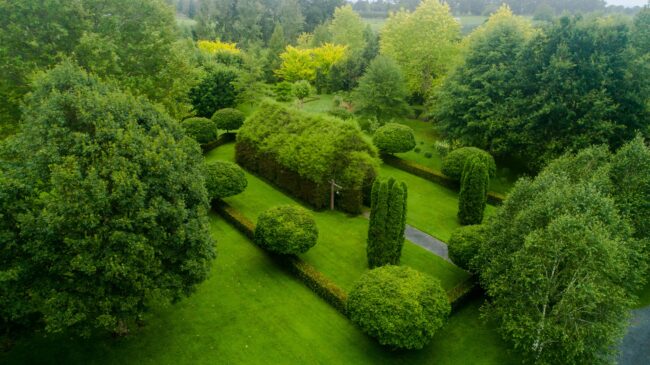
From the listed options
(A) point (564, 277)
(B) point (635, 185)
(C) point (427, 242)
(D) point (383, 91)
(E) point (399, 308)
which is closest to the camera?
(A) point (564, 277)

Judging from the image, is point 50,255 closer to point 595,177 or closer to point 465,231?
point 465,231

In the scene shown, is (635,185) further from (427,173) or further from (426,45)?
(426,45)

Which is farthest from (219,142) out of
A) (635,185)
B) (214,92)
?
(635,185)

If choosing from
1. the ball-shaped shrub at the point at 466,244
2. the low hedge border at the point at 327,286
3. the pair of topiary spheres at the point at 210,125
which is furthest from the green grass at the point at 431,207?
the pair of topiary spheres at the point at 210,125

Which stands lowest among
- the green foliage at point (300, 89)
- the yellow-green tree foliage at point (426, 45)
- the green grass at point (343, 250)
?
the green grass at point (343, 250)

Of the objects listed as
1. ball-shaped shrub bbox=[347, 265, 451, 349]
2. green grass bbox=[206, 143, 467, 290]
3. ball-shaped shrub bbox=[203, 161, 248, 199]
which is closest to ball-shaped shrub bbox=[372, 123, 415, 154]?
green grass bbox=[206, 143, 467, 290]

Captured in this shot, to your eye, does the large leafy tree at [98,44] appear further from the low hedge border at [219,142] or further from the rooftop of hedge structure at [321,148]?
the rooftop of hedge structure at [321,148]

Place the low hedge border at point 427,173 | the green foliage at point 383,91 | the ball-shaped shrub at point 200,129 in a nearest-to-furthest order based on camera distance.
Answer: the low hedge border at point 427,173 < the ball-shaped shrub at point 200,129 < the green foliage at point 383,91
